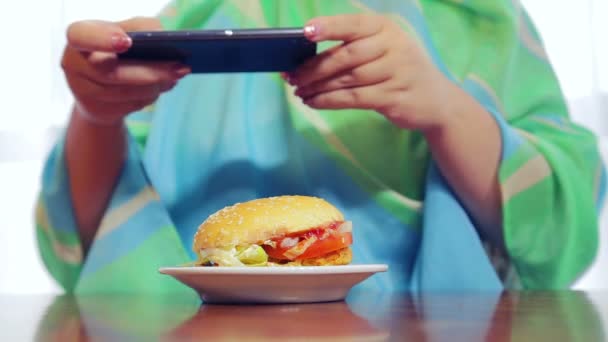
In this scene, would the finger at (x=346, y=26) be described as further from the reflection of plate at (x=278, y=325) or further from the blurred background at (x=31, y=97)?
the blurred background at (x=31, y=97)

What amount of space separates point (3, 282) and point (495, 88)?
94 centimetres

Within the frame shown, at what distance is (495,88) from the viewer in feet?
3.03

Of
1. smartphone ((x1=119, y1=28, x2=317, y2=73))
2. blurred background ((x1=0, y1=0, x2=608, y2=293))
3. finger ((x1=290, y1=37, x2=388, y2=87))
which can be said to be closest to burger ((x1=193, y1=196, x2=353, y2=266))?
smartphone ((x1=119, y1=28, x2=317, y2=73))

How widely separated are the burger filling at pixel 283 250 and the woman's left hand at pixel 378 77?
0.26 metres

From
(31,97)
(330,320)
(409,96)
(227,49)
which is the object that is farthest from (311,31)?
(31,97)

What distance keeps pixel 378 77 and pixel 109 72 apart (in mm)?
254

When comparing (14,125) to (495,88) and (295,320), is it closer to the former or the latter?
(495,88)

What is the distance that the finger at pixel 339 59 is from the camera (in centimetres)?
77

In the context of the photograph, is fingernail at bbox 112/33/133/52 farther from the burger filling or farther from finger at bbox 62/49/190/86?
the burger filling

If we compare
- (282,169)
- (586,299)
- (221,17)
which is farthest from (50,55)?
(586,299)

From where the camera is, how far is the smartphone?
61cm

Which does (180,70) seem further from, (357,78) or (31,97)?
(31,97)

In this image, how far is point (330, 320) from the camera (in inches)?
16.5

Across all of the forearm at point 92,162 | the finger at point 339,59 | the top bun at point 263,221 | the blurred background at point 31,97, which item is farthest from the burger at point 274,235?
the blurred background at point 31,97
